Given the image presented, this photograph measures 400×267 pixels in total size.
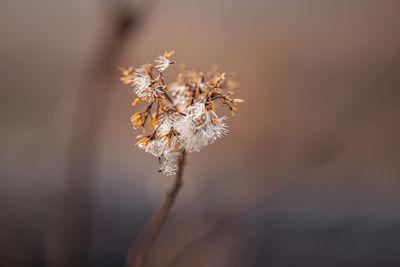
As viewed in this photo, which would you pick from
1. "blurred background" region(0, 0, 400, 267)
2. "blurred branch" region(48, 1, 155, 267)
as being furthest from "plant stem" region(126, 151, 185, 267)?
"blurred background" region(0, 0, 400, 267)

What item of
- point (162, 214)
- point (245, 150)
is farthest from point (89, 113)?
point (245, 150)

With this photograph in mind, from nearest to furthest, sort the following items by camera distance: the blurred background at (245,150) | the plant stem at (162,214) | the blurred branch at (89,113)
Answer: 1. the plant stem at (162,214)
2. the blurred branch at (89,113)
3. the blurred background at (245,150)

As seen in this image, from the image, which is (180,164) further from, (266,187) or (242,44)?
(242,44)

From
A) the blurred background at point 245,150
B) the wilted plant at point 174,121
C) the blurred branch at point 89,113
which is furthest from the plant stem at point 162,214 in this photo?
the blurred background at point 245,150

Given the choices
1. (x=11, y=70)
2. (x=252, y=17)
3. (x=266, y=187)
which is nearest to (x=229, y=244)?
(x=266, y=187)

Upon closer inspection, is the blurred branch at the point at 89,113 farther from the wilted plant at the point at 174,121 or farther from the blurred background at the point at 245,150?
the blurred background at the point at 245,150

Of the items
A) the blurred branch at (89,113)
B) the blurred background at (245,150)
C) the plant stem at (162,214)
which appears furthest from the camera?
the blurred background at (245,150)
